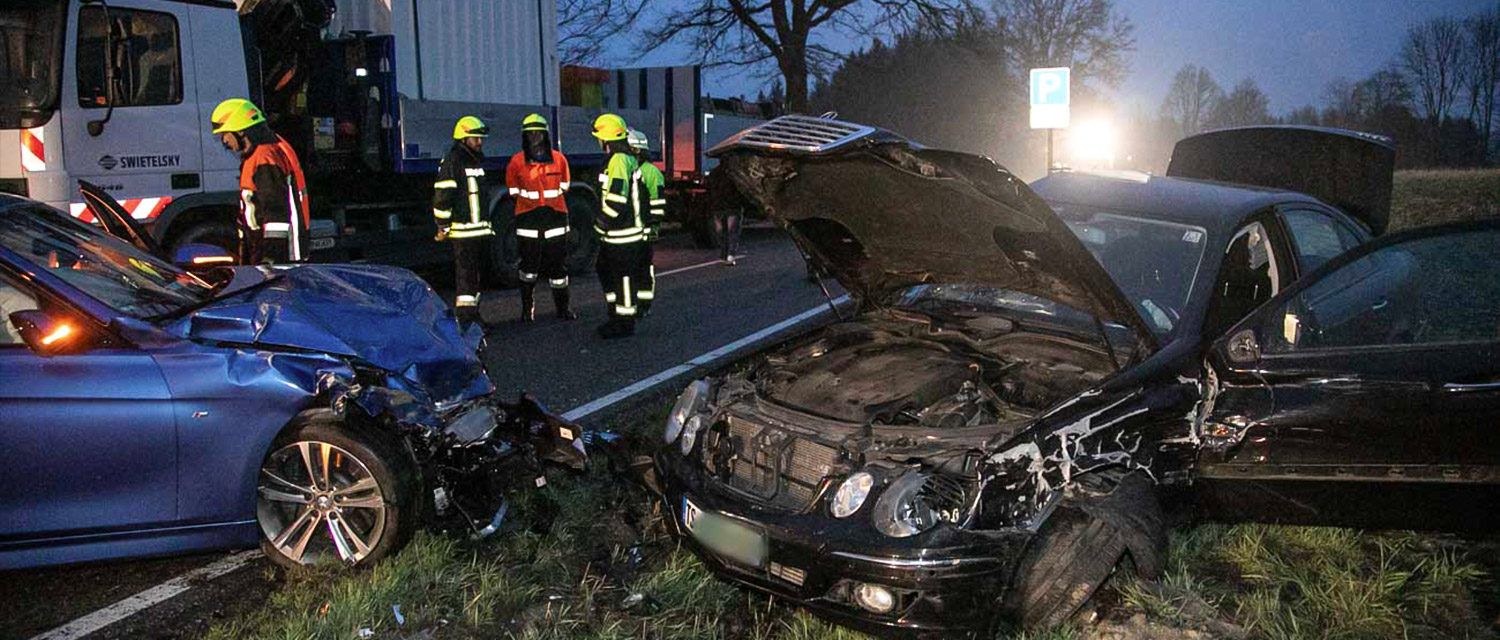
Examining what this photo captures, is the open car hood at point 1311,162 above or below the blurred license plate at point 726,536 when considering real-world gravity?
above

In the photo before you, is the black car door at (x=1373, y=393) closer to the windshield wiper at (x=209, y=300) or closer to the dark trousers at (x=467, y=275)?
the windshield wiper at (x=209, y=300)

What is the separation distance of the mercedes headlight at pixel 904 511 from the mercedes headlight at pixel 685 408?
0.98 meters

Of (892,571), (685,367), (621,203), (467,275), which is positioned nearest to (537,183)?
(621,203)

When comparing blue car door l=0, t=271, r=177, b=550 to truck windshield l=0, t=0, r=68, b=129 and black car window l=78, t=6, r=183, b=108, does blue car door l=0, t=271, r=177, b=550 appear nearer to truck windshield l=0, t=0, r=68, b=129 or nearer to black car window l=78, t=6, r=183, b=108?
truck windshield l=0, t=0, r=68, b=129

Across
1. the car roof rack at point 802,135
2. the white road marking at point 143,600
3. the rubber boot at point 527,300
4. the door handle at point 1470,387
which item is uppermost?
the car roof rack at point 802,135

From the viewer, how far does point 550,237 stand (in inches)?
341

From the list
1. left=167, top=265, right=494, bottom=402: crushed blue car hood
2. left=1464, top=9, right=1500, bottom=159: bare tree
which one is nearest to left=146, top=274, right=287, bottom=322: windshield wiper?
left=167, top=265, right=494, bottom=402: crushed blue car hood

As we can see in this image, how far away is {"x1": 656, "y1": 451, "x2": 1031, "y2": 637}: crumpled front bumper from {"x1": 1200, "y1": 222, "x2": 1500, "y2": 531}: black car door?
103 centimetres

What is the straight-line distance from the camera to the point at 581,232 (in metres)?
11.8

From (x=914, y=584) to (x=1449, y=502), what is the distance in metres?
1.80

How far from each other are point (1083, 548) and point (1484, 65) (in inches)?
2063

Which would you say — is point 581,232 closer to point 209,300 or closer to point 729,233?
point 729,233

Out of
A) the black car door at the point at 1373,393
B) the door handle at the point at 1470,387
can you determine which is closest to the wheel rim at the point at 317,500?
the black car door at the point at 1373,393

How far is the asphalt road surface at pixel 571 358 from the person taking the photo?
11.7 ft
